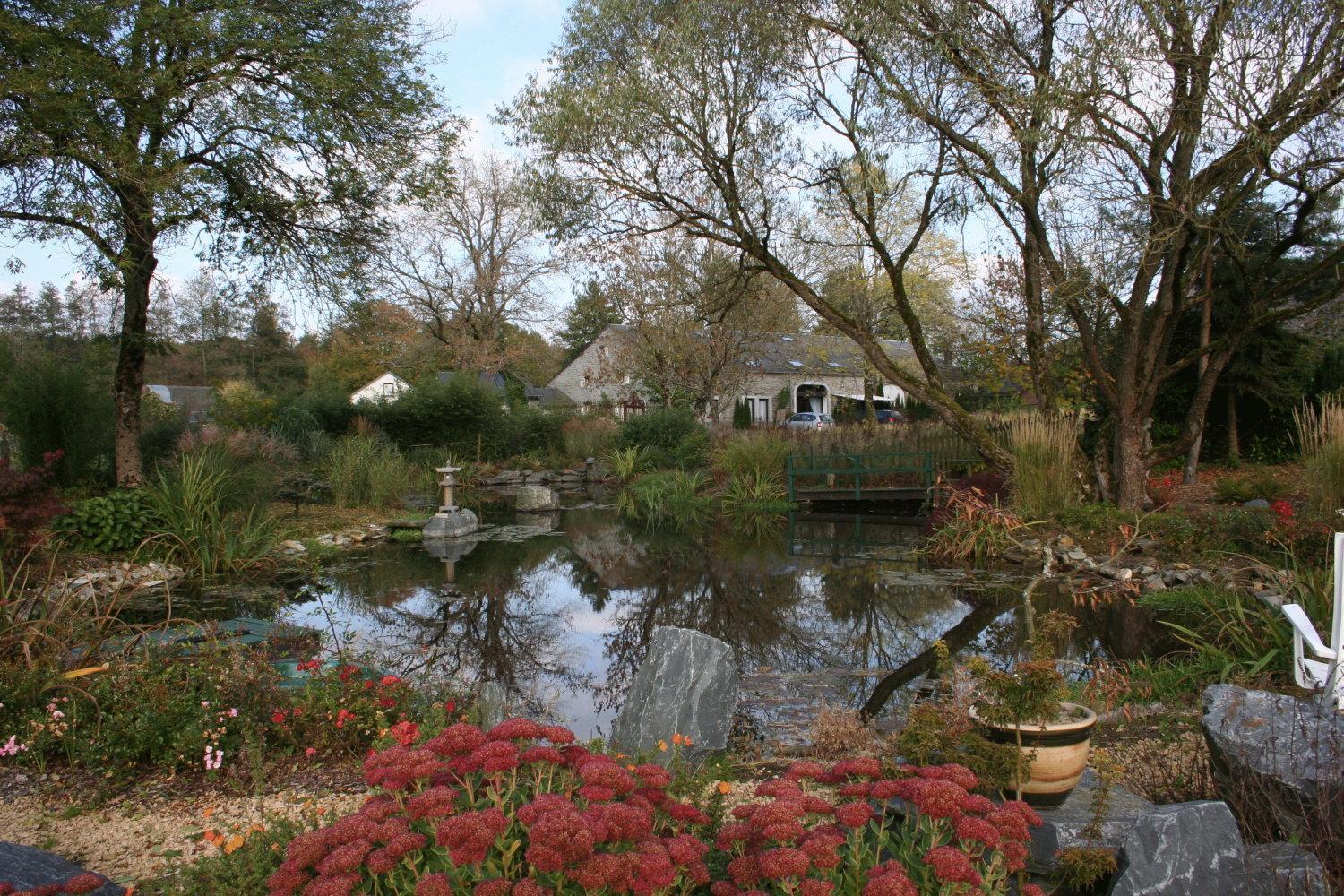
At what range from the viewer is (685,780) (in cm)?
269

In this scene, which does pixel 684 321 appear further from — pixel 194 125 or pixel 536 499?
pixel 194 125

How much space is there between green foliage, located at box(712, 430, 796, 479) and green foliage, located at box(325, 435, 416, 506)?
21.2 ft

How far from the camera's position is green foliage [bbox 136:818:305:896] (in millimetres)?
2428

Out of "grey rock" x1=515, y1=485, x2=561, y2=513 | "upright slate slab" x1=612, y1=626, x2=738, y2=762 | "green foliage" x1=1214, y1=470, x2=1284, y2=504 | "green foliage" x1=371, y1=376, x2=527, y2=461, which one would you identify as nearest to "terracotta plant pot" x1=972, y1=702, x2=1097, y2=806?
"upright slate slab" x1=612, y1=626, x2=738, y2=762

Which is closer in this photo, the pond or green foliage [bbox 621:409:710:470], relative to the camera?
the pond

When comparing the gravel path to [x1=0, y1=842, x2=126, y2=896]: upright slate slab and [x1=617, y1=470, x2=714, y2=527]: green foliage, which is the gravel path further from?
[x1=617, y1=470, x2=714, y2=527]: green foliage

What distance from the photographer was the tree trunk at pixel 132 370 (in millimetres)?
10523

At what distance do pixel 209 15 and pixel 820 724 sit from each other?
982cm

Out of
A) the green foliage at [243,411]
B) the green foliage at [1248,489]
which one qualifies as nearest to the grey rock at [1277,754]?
the green foliage at [1248,489]

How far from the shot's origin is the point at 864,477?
55.6 ft

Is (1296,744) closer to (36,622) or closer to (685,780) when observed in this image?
(685,780)

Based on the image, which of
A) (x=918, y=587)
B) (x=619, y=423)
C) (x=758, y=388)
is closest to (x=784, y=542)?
(x=918, y=587)

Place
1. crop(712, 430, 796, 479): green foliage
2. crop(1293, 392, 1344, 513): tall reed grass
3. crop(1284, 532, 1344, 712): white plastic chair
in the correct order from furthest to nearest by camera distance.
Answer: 1. crop(712, 430, 796, 479): green foliage
2. crop(1293, 392, 1344, 513): tall reed grass
3. crop(1284, 532, 1344, 712): white plastic chair

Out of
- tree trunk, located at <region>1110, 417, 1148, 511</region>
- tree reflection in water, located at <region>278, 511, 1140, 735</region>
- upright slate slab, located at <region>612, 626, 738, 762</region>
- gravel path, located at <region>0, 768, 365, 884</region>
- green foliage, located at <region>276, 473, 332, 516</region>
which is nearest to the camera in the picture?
gravel path, located at <region>0, 768, 365, 884</region>
